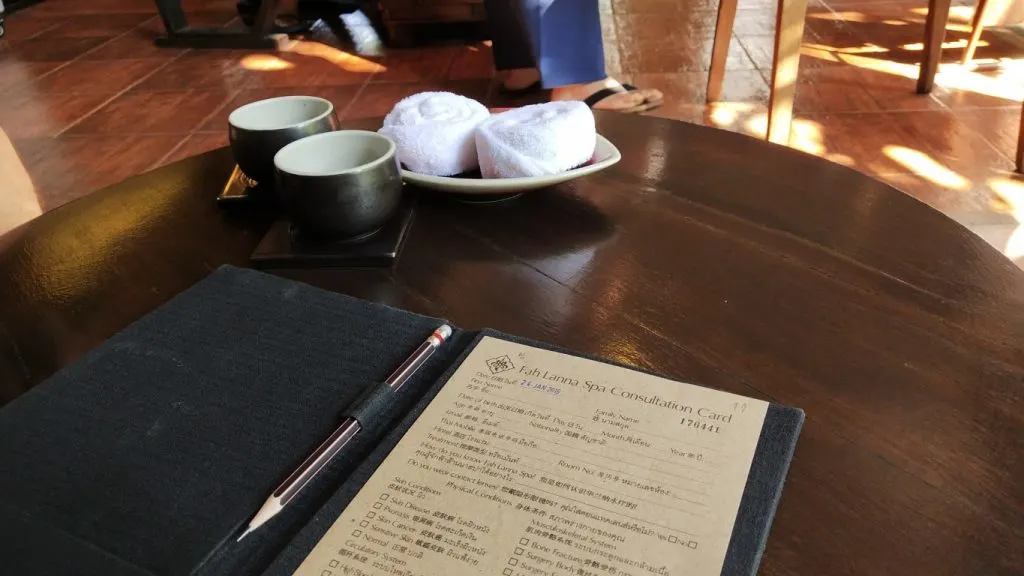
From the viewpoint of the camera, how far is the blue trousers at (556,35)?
1611mm

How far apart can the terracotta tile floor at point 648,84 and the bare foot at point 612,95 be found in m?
0.05

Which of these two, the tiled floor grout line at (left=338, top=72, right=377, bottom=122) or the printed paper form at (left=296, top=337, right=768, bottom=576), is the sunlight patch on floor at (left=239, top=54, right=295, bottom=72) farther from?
the printed paper form at (left=296, top=337, right=768, bottom=576)

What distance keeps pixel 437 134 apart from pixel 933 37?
1.63 meters

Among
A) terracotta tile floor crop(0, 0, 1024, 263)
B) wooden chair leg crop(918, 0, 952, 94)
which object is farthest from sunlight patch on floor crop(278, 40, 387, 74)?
wooden chair leg crop(918, 0, 952, 94)

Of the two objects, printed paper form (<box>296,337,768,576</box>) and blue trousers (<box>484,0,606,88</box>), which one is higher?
printed paper form (<box>296,337,768,576</box>)

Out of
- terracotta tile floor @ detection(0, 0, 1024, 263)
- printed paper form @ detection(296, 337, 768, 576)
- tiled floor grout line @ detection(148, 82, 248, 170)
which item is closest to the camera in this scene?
printed paper form @ detection(296, 337, 768, 576)

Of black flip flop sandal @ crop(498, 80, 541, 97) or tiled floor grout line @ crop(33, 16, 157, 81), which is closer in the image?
black flip flop sandal @ crop(498, 80, 541, 97)

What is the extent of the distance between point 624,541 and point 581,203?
0.36 m

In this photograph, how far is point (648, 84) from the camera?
196cm

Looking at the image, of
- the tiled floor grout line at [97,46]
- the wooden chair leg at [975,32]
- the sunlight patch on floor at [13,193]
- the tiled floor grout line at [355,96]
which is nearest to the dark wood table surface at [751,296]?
the sunlight patch on floor at [13,193]

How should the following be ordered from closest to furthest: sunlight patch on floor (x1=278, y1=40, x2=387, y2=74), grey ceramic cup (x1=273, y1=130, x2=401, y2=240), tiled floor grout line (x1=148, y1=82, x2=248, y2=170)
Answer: grey ceramic cup (x1=273, y1=130, x2=401, y2=240) → tiled floor grout line (x1=148, y1=82, x2=248, y2=170) → sunlight patch on floor (x1=278, y1=40, x2=387, y2=74)

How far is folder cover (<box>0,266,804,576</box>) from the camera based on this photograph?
0.32 m

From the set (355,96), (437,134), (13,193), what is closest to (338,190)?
(437,134)

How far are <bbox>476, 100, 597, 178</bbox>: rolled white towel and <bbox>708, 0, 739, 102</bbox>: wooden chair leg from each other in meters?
1.34
